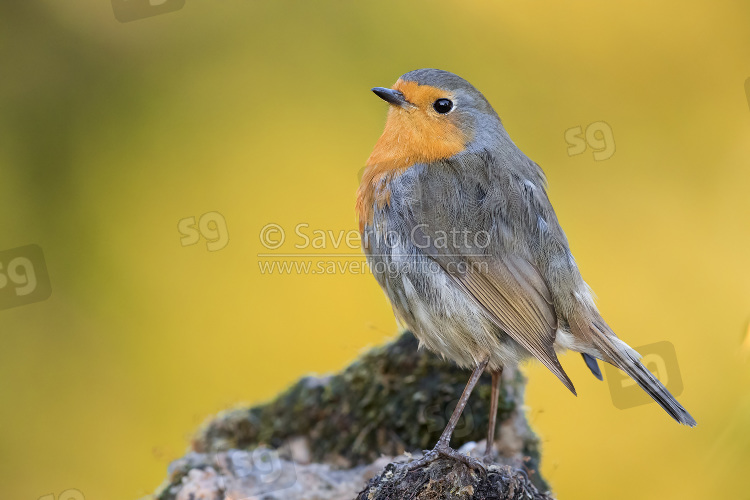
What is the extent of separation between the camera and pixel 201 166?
538cm

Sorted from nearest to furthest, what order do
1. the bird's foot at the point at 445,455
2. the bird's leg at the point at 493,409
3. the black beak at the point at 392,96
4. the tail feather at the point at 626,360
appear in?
the bird's foot at the point at 445,455 → the tail feather at the point at 626,360 → the bird's leg at the point at 493,409 → the black beak at the point at 392,96

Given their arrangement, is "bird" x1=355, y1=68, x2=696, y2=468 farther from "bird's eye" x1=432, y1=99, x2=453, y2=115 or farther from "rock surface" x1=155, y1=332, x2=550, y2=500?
"rock surface" x1=155, y1=332, x2=550, y2=500

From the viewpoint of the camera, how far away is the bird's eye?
376 cm

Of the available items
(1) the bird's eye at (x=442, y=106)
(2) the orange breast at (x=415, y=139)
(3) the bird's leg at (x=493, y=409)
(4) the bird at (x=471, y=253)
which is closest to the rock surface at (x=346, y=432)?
(3) the bird's leg at (x=493, y=409)

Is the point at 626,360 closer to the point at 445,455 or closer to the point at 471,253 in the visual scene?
the point at 471,253

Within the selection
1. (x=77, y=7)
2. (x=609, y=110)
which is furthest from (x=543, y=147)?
(x=77, y=7)

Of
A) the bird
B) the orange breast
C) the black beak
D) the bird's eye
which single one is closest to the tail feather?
the bird

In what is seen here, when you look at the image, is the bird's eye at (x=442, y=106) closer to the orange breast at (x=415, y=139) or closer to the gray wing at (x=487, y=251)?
the orange breast at (x=415, y=139)

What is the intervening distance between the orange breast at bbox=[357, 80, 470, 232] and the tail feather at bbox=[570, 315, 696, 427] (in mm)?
1072

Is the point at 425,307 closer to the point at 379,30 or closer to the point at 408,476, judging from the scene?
the point at 408,476

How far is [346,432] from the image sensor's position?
405 cm

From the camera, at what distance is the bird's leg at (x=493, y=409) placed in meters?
3.56

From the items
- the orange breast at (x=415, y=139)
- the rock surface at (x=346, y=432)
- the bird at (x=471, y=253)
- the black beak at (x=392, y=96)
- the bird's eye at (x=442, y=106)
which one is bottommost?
the rock surface at (x=346, y=432)

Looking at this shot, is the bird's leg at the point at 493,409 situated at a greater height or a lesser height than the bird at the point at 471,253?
lesser
